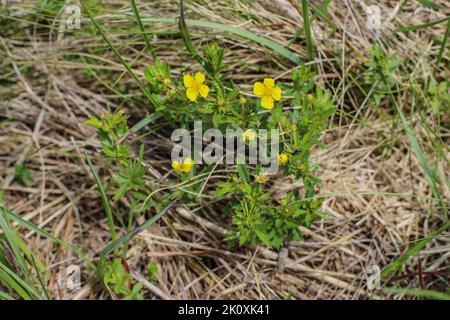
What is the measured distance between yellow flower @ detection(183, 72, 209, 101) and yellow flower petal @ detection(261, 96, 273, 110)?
22 centimetres

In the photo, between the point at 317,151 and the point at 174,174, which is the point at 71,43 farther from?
the point at 317,151

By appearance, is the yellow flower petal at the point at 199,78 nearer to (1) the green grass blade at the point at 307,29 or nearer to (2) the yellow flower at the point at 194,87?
(2) the yellow flower at the point at 194,87

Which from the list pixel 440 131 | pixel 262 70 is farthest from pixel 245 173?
pixel 440 131

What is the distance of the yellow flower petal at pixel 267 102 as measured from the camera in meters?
1.98

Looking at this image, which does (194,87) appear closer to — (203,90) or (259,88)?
(203,90)

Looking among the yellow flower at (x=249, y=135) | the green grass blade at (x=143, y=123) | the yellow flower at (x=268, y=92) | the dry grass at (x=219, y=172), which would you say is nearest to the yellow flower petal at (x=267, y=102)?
the yellow flower at (x=268, y=92)

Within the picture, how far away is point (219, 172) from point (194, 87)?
1.89ft

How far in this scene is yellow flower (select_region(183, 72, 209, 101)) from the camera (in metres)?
1.95

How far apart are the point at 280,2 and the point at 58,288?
1.74m

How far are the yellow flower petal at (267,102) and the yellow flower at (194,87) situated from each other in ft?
0.73

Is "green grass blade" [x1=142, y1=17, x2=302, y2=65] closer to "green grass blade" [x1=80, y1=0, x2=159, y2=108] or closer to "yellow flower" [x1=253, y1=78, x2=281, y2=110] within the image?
"green grass blade" [x1=80, y1=0, x2=159, y2=108]

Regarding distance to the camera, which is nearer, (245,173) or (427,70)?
(245,173)

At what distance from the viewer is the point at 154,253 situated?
242 centimetres

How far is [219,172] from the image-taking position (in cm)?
242
